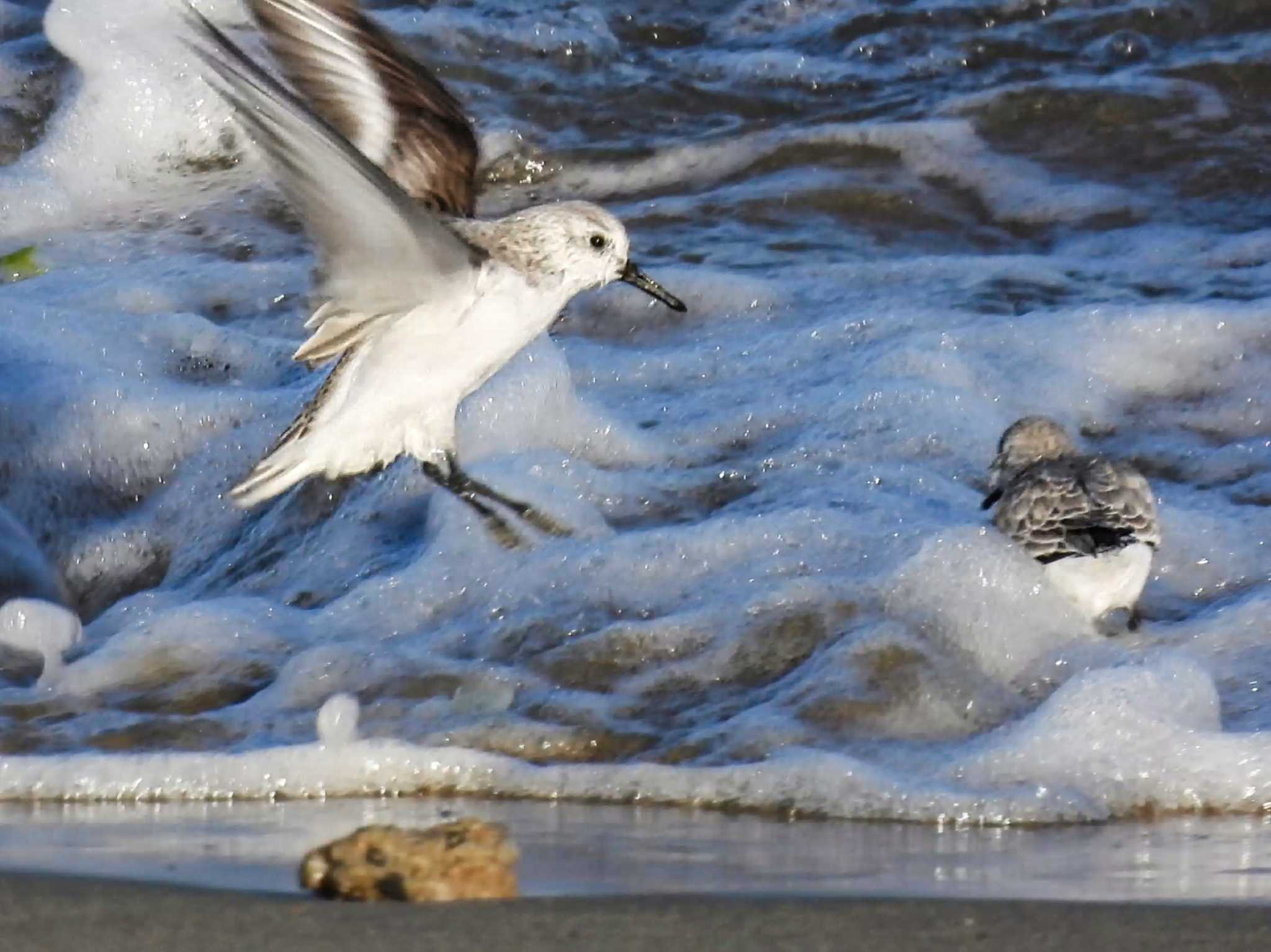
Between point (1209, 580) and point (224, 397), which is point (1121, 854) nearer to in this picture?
point (1209, 580)

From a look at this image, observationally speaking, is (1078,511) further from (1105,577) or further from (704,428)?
(704,428)

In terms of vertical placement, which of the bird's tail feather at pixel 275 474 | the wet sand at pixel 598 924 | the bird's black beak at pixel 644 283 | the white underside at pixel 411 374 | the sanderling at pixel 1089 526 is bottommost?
the wet sand at pixel 598 924

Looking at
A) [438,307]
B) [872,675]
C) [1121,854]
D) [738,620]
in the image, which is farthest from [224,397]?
[1121,854]

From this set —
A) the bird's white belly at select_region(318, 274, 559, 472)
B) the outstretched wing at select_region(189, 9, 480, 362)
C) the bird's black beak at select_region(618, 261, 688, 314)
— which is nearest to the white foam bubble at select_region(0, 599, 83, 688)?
A: the bird's white belly at select_region(318, 274, 559, 472)

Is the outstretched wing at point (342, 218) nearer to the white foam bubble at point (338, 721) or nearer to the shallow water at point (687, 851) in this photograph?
the white foam bubble at point (338, 721)

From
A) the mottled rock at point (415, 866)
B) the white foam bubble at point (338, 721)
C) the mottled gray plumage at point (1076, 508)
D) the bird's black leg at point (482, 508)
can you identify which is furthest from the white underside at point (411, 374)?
the mottled rock at point (415, 866)

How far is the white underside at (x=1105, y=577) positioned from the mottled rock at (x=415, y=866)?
1.91m

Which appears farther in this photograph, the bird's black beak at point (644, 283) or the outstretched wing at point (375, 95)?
the bird's black beak at point (644, 283)

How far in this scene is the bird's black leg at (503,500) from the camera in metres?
5.00

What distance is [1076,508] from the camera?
4.64 m

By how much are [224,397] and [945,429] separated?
1.90 meters

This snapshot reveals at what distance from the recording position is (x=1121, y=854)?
11.2 feet

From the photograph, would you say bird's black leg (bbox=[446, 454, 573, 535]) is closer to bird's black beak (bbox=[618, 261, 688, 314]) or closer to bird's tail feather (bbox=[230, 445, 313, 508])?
bird's tail feather (bbox=[230, 445, 313, 508])

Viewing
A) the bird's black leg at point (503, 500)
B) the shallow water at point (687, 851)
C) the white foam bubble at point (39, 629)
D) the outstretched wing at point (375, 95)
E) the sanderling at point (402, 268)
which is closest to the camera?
the shallow water at point (687, 851)
